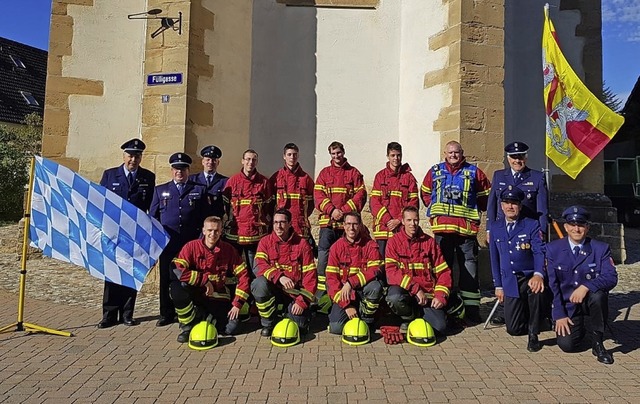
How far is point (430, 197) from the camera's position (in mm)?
6031

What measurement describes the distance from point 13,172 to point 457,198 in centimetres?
1500

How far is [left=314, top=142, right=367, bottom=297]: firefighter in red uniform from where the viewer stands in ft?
19.5

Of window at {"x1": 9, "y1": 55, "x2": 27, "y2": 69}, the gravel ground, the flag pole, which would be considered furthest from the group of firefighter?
window at {"x1": 9, "y1": 55, "x2": 27, "y2": 69}

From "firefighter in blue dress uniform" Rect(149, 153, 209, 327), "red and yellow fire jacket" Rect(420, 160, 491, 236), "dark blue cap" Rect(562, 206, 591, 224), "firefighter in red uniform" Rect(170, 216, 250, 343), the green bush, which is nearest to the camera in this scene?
"dark blue cap" Rect(562, 206, 591, 224)

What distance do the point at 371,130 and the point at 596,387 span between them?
5555mm

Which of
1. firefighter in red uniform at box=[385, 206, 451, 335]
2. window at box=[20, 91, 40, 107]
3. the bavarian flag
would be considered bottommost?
firefighter in red uniform at box=[385, 206, 451, 335]

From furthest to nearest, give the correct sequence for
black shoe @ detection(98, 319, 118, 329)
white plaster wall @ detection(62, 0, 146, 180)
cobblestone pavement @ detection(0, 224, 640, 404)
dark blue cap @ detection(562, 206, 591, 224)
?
1. white plaster wall @ detection(62, 0, 146, 180)
2. black shoe @ detection(98, 319, 118, 329)
3. dark blue cap @ detection(562, 206, 591, 224)
4. cobblestone pavement @ detection(0, 224, 640, 404)

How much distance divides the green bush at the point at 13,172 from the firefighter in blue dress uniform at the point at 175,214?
448 inches

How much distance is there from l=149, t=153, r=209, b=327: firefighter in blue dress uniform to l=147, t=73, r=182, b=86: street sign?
203 cm

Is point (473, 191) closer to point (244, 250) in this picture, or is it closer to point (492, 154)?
point (492, 154)

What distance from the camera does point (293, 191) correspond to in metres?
5.99

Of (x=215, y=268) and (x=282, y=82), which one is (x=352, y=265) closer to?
(x=215, y=268)

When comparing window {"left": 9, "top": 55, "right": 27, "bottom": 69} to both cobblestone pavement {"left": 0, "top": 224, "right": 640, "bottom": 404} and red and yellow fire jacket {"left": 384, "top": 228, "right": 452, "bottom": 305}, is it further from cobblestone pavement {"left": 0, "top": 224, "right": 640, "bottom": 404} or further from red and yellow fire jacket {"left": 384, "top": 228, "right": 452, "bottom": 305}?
red and yellow fire jacket {"left": 384, "top": 228, "right": 452, "bottom": 305}

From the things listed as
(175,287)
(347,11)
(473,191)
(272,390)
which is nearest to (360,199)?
(473,191)
